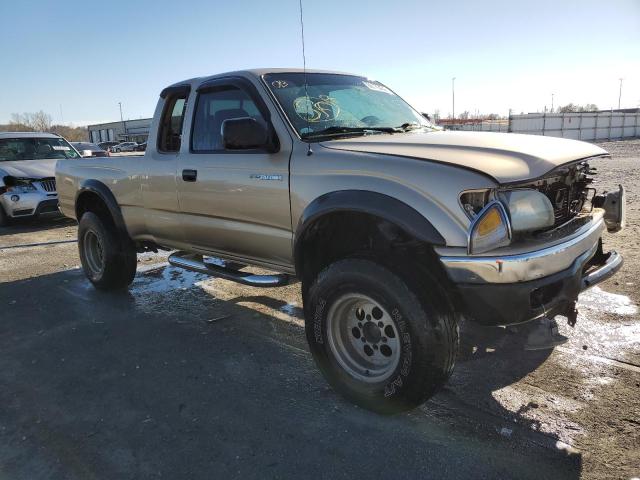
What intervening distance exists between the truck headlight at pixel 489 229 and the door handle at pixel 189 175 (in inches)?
97.1

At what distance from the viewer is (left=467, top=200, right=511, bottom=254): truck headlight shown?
2.49 m

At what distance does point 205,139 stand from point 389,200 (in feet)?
6.88

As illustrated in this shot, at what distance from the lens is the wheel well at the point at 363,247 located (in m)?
2.81

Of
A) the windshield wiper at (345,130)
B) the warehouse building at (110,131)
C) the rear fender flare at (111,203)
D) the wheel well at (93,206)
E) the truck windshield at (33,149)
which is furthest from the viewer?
the warehouse building at (110,131)

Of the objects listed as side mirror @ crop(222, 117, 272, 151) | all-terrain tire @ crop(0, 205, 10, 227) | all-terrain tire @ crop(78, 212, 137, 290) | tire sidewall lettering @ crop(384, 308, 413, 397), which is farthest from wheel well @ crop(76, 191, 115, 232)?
all-terrain tire @ crop(0, 205, 10, 227)

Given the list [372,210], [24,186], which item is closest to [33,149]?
[24,186]

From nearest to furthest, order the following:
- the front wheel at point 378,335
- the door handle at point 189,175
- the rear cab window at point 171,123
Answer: the front wheel at point 378,335, the door handle at point 189,175, the rear cab window at point 171,123

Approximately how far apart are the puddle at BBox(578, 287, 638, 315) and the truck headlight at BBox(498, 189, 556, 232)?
219 centimetres

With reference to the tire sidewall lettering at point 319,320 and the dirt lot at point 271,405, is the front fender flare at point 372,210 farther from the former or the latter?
the dirt lot at point 271,405

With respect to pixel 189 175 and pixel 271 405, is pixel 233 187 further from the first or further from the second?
pixel 271 405

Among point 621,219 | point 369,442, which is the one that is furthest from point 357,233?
point 621,219

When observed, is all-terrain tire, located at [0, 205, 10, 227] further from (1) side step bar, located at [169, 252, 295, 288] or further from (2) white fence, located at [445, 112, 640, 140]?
(2) white fence, located at [445, 112, 640, 140]

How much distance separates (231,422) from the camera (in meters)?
3.02

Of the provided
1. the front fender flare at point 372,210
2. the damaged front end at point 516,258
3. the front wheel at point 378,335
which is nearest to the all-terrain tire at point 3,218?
the front fender flare at point 372,210
